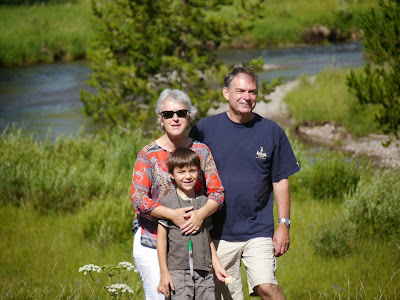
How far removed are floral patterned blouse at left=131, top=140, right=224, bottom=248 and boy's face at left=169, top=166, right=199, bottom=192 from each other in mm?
124

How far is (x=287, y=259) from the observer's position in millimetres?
6766

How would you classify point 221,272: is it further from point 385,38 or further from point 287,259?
point 385,38

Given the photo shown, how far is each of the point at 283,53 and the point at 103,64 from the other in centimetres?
2119

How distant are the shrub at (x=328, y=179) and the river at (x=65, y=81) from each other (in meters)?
6.93

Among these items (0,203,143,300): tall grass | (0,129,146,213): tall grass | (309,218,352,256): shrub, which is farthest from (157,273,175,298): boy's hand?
(0,129,146,213): tall grass

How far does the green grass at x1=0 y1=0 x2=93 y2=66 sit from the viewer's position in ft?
96.5

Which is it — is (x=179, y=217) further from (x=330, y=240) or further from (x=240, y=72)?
(x=330, y=240)

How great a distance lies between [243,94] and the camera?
398cm

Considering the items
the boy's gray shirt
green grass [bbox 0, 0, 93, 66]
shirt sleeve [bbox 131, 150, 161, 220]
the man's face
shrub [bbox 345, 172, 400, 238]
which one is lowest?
shrub [bbox 345, 172, 400, 238]

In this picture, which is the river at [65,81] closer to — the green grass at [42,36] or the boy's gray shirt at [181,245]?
the green grass at [42,36]

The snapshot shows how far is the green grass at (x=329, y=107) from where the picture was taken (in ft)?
56.7

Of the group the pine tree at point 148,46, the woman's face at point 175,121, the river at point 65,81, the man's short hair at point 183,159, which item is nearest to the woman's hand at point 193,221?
the man's short hair at point 183,159

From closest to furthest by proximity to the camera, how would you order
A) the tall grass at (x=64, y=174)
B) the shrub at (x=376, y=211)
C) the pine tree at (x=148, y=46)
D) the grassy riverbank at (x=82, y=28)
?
the shrub at (x=376, y=211) < the tall grass at (x=64, y=174) < the pine tree at (x=148, y=46) < the grassy riverbank at (x=82, y=28)

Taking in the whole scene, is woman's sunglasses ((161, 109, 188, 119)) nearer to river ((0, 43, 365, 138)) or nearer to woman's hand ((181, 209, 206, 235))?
woman's hand ((181, 209, 206, 235))
